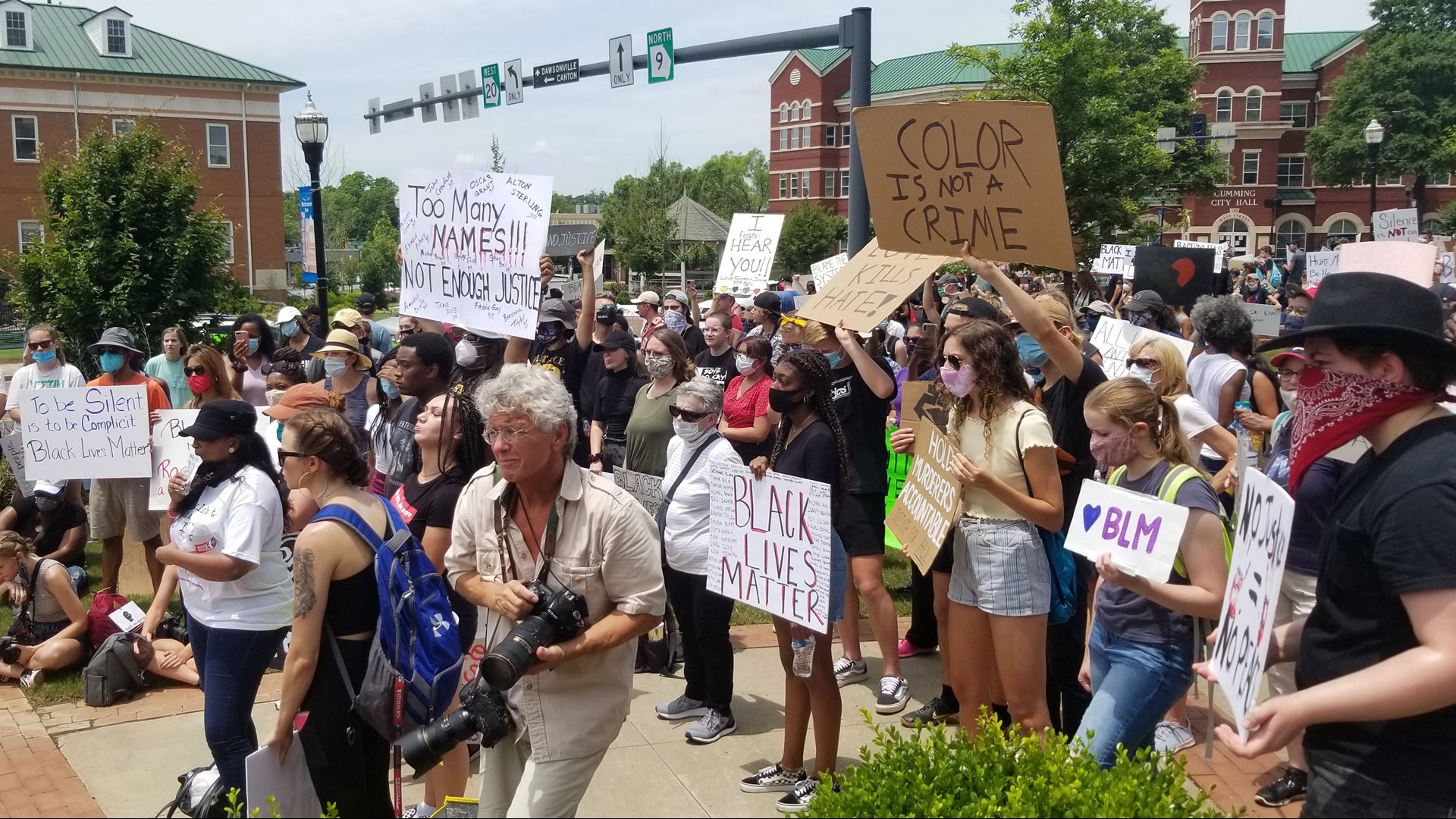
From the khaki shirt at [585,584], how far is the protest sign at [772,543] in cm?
93

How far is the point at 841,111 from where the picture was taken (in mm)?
79562

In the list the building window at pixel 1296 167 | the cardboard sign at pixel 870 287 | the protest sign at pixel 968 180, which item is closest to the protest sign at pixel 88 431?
the cardboard sign at pixel 870 287

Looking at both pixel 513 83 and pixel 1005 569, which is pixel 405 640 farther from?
pixel 513 83

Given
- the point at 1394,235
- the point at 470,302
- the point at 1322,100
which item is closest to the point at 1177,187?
the point at 1322,100

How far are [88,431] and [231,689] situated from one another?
4.13 meters

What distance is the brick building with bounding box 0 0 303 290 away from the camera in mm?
47531

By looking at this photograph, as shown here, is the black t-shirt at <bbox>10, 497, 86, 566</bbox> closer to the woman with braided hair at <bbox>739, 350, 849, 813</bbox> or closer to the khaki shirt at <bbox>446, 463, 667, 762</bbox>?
the woman with braided hair at <bbox>739, 350, 849, 813</bbox>

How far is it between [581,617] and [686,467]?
7.85 ft

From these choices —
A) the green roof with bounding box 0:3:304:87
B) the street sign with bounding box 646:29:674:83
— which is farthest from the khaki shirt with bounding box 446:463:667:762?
the green roof with bounding box 0:3:304:87

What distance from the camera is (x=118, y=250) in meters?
13.4

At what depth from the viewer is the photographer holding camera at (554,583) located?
11.3ft

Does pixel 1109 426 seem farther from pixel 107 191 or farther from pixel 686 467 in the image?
pixel 107 191

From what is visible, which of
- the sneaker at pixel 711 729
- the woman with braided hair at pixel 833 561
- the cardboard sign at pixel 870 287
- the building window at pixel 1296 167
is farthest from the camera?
the building window at pixel 1296 167

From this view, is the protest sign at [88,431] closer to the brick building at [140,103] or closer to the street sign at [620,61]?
the street sign at [620,61]
